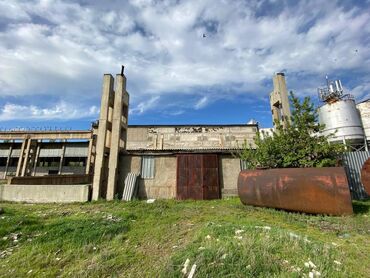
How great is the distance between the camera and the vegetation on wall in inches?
323

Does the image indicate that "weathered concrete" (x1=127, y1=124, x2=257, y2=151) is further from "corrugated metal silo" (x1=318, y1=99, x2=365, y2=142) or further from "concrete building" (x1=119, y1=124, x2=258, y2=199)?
"concrete building" (x1=119, y1=124, x2=258, y2=199)

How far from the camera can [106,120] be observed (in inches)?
404

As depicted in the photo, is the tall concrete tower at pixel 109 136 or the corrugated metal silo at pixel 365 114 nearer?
the tall concrete tower at pixel 109 136

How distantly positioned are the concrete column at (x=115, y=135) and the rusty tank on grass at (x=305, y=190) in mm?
6341

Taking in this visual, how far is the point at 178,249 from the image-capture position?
3.54m

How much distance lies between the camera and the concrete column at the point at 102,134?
959cm

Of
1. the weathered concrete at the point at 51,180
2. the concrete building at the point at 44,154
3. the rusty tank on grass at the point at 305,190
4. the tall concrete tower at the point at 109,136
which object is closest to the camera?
the rusty tank on grass at the point at 305,190

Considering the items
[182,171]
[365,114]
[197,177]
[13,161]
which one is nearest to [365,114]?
[365,114]

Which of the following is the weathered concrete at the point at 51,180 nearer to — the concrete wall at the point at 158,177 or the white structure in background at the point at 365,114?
the concrete wall at the point at 158,177

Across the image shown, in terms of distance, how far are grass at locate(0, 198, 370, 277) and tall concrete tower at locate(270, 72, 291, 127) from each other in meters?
5.87

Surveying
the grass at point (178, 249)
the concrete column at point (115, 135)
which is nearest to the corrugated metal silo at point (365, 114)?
the grass at point (178, 249)

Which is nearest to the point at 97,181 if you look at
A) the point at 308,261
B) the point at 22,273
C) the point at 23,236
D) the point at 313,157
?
the point at 23,236

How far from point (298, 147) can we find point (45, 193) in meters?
11.6

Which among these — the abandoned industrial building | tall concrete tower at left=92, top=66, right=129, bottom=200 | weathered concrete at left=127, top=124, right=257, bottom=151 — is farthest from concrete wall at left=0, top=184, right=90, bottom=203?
weathered concrete at left=127, top=124, right=257, bottom=151
